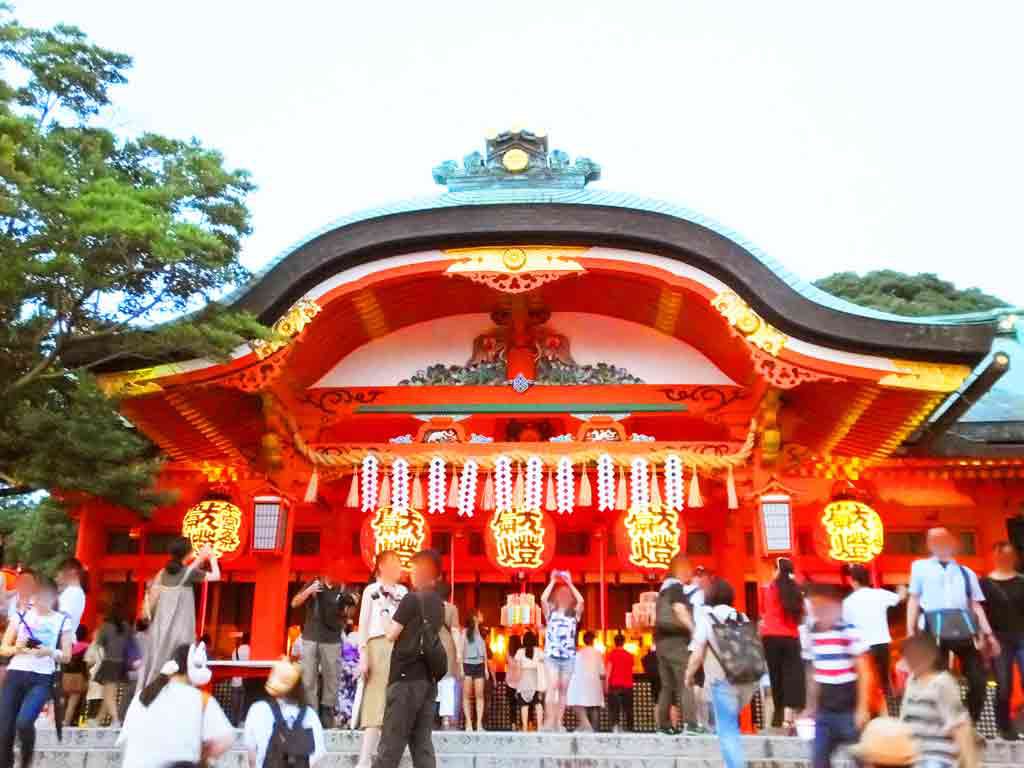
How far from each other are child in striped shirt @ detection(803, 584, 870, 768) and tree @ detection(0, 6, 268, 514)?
6078 millimetres

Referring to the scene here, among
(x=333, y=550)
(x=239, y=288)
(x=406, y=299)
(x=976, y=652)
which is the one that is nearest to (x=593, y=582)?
(x=333, y=550)

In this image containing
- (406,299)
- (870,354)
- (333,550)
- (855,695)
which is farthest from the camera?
(333,550)

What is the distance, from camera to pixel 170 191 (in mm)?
8789

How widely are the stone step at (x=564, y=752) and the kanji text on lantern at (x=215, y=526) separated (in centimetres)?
456

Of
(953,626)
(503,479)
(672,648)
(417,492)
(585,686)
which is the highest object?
(503,479)

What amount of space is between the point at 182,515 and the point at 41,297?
20.6 feet

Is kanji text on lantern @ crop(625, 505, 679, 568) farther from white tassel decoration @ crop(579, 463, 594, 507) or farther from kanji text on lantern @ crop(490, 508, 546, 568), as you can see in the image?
kanji text on lantern @ crop(490, 508, 546, 568)

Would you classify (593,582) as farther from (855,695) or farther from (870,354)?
(855,695)

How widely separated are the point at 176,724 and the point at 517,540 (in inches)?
316

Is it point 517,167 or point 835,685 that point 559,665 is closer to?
point 835,685

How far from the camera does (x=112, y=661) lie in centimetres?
991

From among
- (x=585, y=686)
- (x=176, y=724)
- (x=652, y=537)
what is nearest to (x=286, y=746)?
(x=176, y=724)

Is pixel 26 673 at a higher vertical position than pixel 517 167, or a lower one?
lower

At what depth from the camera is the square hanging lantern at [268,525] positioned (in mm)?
11938
